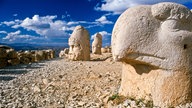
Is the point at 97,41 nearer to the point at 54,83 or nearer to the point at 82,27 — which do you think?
the point at 82,27

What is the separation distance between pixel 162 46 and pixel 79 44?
13746 mm

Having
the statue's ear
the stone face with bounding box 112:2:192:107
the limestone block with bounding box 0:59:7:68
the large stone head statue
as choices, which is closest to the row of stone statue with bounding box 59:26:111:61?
the large stone head statue

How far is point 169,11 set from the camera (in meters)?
5.66

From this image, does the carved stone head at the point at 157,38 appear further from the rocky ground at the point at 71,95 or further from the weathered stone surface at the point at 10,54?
the weathered stone surface at the point at 10,54

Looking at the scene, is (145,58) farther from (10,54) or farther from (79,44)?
(10,54)

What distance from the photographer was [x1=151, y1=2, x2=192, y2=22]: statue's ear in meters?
5.64

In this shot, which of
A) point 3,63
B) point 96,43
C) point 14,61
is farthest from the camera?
point 96,43

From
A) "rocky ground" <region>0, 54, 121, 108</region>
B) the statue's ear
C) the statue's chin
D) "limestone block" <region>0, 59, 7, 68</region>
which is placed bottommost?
"rocky ground" <region>0, 54, 121, 108</region>

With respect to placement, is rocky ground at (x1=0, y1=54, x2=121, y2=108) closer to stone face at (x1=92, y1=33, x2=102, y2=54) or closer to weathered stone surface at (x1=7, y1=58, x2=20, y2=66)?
weathered stone surface at (x1=7, y1=58, x2=20, y2=66)

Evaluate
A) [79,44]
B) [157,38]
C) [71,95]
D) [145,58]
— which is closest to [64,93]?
[71,95]

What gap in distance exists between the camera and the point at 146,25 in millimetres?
5664

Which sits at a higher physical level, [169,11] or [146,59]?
[169,11]

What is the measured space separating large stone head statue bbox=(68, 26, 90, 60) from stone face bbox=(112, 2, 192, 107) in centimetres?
1345

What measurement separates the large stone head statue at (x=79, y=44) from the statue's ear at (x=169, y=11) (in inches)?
536
